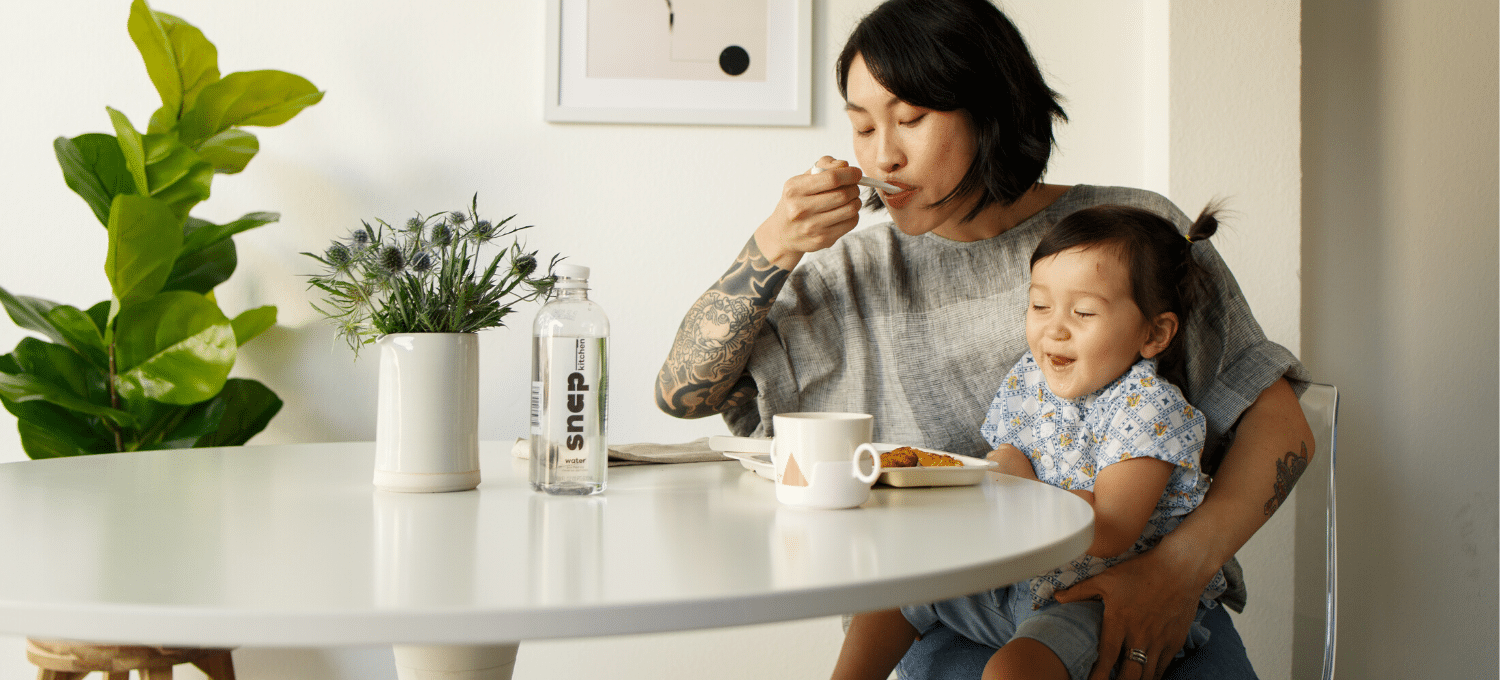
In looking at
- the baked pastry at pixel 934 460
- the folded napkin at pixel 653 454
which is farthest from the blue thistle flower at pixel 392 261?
the baked pastry at pixel 934 460

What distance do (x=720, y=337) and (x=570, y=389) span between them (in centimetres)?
47

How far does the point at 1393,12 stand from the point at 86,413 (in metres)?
2.83

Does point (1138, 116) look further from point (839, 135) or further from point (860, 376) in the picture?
point (860, 376)

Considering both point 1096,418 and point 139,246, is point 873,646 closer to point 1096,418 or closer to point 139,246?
point 1096,418

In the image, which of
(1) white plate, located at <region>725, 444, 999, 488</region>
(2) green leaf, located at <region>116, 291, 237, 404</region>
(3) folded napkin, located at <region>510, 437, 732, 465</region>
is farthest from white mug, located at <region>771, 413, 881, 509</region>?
(2) green leaf, located at <region>116, 291, 237, 404</region>

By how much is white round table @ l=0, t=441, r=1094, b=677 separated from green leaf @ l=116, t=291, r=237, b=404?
0.61m

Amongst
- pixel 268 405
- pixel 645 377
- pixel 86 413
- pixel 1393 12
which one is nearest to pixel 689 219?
pixel 645 377

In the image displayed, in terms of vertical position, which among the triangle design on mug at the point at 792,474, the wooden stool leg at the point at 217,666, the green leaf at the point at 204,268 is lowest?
the wooden stool leg at the point at 217,666

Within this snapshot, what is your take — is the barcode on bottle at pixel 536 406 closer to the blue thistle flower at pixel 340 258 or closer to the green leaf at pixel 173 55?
the blue thistle flower at pixel 340 258

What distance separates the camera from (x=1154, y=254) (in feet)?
3.79

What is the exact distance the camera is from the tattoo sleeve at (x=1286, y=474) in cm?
114

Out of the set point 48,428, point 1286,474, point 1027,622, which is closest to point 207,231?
point 48,428

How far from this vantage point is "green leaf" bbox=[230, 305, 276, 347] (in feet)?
5.73

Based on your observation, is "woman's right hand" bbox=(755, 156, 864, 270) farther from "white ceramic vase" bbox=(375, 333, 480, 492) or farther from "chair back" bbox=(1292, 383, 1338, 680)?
"chair back" bbox=(1292, 383, 1338, 680)
